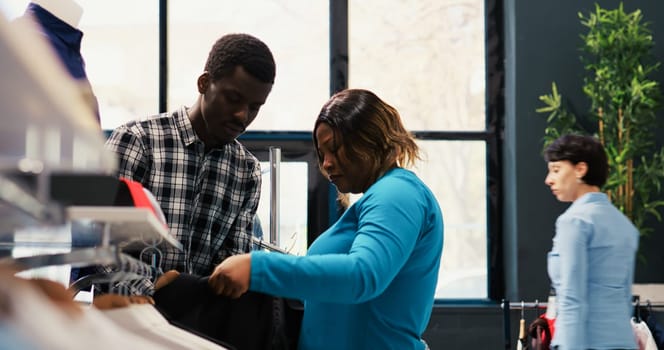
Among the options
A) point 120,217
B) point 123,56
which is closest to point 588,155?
point 120,217

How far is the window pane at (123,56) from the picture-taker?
18.8 ft

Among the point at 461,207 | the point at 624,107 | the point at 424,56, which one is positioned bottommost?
the point at 461,207

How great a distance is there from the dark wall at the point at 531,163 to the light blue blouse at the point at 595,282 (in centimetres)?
257

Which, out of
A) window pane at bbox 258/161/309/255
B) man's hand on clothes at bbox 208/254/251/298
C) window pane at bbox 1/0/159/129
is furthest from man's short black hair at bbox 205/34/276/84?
window pane at bbox 1/0/159/129

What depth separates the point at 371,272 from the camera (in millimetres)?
1367

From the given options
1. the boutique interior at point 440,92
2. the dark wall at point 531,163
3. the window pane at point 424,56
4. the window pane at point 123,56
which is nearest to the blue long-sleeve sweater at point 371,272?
the boutique interior at point 440,92

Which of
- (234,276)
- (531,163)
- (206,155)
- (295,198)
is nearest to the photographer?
(234,276)

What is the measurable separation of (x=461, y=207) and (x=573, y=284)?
117 inches

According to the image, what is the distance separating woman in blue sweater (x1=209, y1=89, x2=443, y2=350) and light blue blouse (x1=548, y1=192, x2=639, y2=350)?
50.9 inches

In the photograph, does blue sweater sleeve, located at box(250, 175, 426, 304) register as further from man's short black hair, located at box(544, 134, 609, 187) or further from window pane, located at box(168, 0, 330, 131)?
window pane, located at box(168, 0, 330, 131)

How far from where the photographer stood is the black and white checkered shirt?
1872mm

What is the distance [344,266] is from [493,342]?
4.27 metres

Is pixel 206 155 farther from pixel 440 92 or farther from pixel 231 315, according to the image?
pixel 440 92

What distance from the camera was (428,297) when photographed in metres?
1.60
